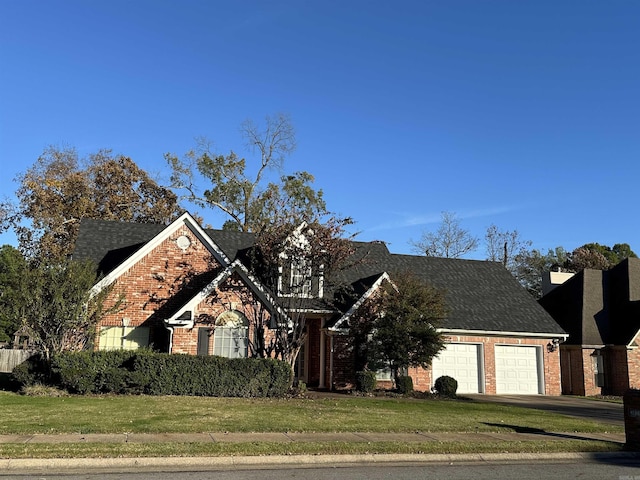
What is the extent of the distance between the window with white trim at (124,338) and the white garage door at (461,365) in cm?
1250

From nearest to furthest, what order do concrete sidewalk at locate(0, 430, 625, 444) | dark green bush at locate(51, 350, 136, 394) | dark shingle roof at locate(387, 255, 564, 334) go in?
1. concrete sidewalk at locate(0, 430, 625, 444)
2. dark green bush at locate(51, 350, 136, 394)
3. dark shingle roof at locate(387, 255, 564, 334)

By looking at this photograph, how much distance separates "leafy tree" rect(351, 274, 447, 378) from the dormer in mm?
2875

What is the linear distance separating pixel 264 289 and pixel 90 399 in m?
7.59

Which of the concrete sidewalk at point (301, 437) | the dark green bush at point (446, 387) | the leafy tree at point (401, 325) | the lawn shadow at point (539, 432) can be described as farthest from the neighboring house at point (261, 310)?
the concrete sidewalk at point (301, 437)

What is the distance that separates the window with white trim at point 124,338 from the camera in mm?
23094

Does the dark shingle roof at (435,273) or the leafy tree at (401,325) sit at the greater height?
the dark shingle roof at (435,273)

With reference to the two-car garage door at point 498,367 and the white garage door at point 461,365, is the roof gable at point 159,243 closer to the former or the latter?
A: the white garage door at point 461,365

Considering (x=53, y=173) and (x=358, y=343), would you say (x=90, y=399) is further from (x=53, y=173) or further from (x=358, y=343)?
(x=53, y=173)

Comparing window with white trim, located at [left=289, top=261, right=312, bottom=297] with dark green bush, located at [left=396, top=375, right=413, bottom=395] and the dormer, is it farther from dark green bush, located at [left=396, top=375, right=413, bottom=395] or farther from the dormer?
dark green bush, located at [left=396, top=375, right=413, bottom=395]

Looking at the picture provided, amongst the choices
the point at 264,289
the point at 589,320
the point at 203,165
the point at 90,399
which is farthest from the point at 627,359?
the point at 203,165

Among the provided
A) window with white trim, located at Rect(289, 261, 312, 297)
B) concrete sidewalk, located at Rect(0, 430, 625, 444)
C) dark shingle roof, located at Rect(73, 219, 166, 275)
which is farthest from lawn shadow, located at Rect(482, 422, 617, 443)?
dark shingle roof, located at Rect(73, 219, 166, 275)

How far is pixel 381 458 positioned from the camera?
10.3 m

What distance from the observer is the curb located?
876 cm

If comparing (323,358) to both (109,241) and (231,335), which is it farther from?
(109,241)
